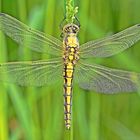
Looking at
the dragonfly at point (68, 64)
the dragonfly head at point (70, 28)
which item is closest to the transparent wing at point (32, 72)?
the dragonfly at point (68, 64)

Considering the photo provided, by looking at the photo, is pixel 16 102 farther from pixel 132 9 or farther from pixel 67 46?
pixel 132 9

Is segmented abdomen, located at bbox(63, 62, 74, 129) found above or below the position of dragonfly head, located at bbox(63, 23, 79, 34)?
below

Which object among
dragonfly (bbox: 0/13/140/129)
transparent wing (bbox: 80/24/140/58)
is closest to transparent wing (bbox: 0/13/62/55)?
dragonfly (bbox: 0/13/140/129)

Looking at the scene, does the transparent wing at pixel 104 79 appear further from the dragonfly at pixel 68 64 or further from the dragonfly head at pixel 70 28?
the dragonfly head at pixel 70 28

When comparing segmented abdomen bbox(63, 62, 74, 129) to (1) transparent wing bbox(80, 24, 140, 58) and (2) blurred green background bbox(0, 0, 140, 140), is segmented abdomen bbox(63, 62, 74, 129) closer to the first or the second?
(1) transparent wing bbox(80, 24, 140, 58)

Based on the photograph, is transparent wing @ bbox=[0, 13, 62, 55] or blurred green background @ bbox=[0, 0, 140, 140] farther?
blurred green background @ bbox=[0, 0, 140, 140]

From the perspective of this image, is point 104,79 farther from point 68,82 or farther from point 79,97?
point 79,97
